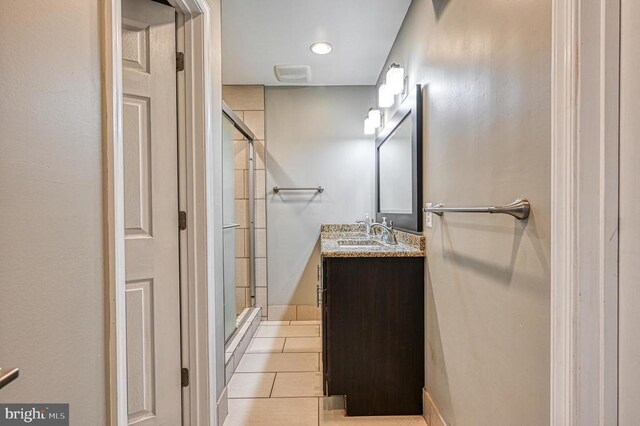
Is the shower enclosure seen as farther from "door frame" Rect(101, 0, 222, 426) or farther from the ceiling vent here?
"door frame" Rect(101, 0, 222, 426)

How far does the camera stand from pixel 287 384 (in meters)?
2.14

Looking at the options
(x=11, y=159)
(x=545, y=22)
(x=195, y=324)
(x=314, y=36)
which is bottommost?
(x=195, y=324)

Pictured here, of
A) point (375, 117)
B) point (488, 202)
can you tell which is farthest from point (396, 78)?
point (488, 202)

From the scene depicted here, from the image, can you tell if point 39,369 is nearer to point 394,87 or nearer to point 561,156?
point 561,156

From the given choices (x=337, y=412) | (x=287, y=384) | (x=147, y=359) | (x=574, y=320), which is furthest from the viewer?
(x=287, y=384)

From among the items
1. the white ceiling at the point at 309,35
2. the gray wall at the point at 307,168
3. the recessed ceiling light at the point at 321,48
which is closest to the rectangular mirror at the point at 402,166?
the gray wall at the point at 307,168

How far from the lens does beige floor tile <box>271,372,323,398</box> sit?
2033 millimetres

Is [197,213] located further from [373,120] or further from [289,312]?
[289,312]

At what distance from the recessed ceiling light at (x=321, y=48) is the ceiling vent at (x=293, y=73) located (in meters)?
0.26

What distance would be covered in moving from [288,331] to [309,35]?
2.50 m

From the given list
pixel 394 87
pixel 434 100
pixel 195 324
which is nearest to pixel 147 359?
pixel 195 324

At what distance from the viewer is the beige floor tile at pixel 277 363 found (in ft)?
7.71

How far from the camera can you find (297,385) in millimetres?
2123

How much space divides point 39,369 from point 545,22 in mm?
1351
